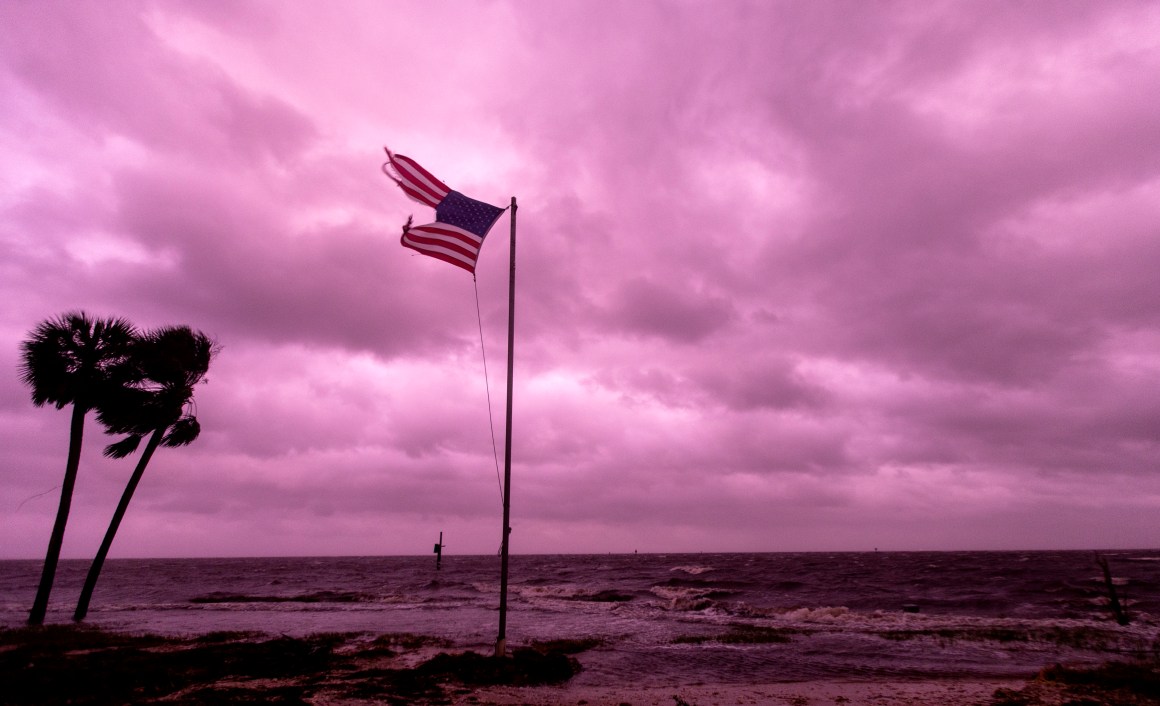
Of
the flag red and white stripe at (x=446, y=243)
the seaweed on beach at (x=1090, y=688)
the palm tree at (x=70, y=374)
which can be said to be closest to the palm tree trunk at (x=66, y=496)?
the palm tree at (x=70, y=374)

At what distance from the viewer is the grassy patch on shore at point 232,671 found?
38.2ft

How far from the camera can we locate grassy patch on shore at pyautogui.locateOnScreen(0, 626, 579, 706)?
11648 mm

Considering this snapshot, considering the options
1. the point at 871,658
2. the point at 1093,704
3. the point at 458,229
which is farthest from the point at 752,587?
the point at 458,229

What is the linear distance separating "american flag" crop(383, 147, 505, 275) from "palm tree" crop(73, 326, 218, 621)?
53.3 feet

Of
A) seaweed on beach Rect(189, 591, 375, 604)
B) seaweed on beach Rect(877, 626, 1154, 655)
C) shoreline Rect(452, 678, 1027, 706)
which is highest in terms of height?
shoreline Rect(452, 678, 1027, 706)

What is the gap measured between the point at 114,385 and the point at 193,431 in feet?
12.0

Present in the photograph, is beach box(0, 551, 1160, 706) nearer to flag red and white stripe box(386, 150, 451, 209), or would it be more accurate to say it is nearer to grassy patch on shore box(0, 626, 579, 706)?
grassy patch on shore box(0, 626, 579, 706)

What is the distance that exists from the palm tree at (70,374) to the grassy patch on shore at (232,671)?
4.22m

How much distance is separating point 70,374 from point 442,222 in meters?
16.9

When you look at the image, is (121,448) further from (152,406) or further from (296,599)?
(296,599)

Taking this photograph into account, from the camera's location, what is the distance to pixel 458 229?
1511cm

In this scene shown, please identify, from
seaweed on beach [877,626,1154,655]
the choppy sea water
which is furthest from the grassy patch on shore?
seaweed on beach [877,626,1154,655]

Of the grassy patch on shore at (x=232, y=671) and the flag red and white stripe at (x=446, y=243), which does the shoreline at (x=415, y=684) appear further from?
the flag red and white stripe at (x=446, y=243)

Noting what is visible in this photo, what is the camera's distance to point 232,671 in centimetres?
1412
